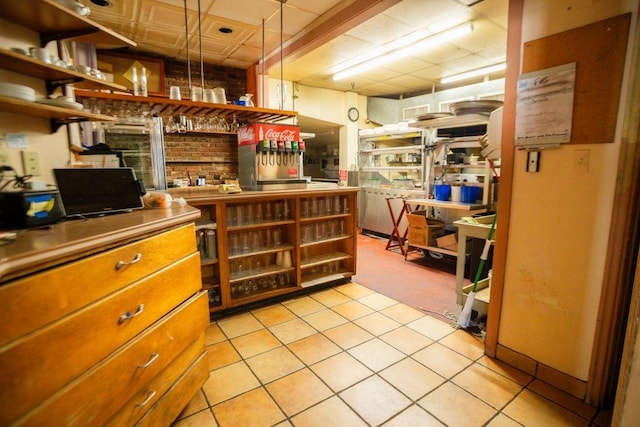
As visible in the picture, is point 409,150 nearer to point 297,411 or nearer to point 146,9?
point 146,9

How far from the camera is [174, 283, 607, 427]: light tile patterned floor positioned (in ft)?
5.60

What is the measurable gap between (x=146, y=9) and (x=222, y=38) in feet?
3.28

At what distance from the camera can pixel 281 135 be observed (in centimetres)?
360

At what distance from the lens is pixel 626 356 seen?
1.33 meters

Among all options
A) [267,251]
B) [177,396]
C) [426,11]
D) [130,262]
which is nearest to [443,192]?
[426,11]

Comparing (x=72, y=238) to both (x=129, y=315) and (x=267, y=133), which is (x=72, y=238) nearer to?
(x=129, y=315)

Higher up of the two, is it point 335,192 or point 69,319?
→ point 335,192

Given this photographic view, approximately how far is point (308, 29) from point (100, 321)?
13.2 ft

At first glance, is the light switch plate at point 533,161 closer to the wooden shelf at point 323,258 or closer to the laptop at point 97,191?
the wooden shelf at point 323,258

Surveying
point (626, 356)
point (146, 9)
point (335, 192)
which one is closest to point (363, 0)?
point (335, 192)

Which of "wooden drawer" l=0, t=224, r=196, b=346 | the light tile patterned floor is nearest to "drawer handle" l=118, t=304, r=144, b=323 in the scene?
"wooden drawer" l=0, t=224, r=196, b=346

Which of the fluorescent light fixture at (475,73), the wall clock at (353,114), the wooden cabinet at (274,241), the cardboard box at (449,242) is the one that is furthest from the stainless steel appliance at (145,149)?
the fluorescent light fixture at (475,73)

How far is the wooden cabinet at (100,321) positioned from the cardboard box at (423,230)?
3.42 meters

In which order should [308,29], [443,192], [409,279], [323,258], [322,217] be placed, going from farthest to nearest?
[443,192], [308,29], [409,279], [323,258], [322,217]
